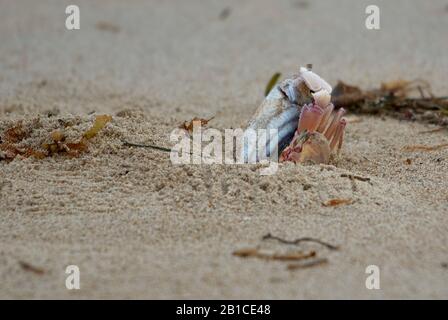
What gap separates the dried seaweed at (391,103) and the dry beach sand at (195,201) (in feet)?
0.29

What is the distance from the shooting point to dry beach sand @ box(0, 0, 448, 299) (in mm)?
2322

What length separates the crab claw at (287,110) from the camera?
10.0 feet

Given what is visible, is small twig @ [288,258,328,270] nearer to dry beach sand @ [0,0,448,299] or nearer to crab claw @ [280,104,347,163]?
dry beach sand @ [0,0,448,299]

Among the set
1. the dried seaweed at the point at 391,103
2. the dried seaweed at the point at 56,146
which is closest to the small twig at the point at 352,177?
the dried seaweed at the point at 56,146

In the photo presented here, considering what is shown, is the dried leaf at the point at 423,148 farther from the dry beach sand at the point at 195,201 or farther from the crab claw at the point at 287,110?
the crab claw at the point at 287,110

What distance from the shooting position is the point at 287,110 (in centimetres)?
313

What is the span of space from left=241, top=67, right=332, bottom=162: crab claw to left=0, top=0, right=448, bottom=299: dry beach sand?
0.19 metres

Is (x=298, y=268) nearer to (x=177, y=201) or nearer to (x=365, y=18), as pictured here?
(x=177, y=201)

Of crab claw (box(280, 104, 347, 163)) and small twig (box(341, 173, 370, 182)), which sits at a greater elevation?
crab claw (box(280, 104, 347, 163))

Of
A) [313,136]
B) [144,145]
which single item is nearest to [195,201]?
[144,145]

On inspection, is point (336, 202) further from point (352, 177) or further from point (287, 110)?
point (287, 110)

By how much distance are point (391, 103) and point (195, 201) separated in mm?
1646

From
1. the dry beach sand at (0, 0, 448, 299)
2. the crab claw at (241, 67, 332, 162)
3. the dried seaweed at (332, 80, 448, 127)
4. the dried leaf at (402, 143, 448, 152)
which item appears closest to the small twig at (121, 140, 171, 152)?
the dry beach sand at (0, 0, 448, 299)
